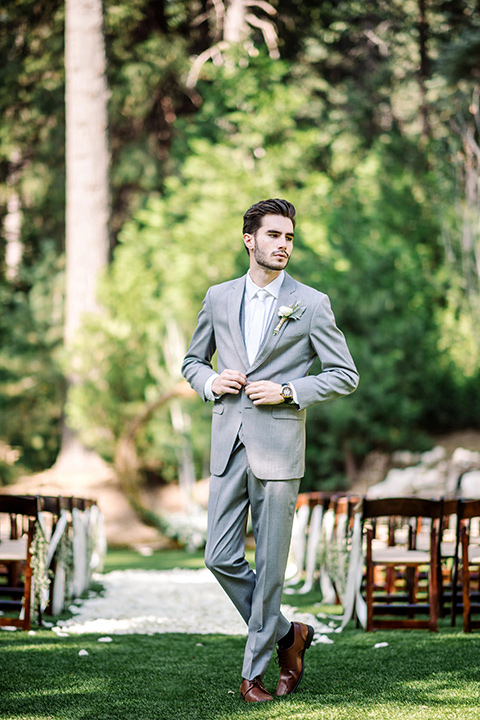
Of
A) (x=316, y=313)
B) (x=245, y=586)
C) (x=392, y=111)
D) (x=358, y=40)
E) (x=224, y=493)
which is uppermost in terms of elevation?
(x=358, y=40)

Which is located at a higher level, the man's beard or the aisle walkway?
the man's beard

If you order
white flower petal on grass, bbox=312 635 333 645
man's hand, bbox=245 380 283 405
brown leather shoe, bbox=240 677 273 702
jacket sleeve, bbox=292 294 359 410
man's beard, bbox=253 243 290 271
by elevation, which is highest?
man's beard, bbox=253 243 290 271

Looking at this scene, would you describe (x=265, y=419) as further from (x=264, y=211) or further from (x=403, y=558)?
(x=403, y=558)

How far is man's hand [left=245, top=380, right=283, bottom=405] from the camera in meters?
3.04

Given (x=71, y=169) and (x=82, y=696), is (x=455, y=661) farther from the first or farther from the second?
(x=71, y=169)

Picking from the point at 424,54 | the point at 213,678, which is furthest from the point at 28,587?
the point at 424,54

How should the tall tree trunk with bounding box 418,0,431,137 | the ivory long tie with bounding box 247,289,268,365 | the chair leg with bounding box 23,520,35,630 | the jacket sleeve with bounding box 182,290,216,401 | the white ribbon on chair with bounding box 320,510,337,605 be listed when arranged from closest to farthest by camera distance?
the ivory long tie with bounding box 247,289,268,365 → the jacket sleeve with bounding box 182,290,216,401 → the chair leg with bounding box 23,520,35,630 → the white ribbon on chair with bounding box 320,510,337,605 → the tall tree trunk with bounding box 418,0,431,137

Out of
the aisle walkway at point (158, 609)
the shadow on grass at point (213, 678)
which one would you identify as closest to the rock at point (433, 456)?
the aisle walkway at point (158, 609)

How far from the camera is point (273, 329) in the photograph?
3203mm

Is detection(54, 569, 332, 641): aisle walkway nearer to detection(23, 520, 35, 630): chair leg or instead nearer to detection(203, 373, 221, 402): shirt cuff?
detection(23, 520, 35, 630): chair leg

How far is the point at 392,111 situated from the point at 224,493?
16.6m

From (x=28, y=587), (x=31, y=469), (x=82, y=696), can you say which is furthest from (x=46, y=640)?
(x=31, y=469)

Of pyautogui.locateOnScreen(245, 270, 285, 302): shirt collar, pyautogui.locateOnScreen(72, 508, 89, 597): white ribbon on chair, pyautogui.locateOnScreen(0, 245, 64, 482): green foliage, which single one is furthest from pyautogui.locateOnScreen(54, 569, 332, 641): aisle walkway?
pyautogui.locateOnScreen(0, 245, 64, 482): green foliage

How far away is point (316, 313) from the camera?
10.5 feet
